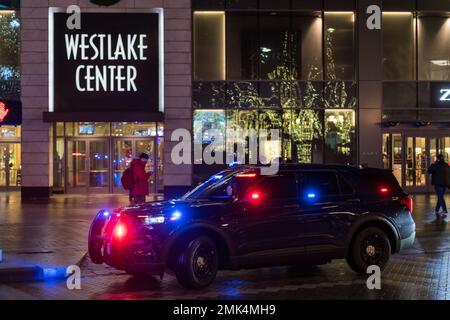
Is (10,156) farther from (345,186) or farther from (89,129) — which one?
(345,186)

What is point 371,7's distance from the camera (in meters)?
26.4

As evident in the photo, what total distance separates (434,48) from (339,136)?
5.53 m

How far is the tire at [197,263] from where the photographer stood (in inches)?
352

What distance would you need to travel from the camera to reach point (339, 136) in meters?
26.3

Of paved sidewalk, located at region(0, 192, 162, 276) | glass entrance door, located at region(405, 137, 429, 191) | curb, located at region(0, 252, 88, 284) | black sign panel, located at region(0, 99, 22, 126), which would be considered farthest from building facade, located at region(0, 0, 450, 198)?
curb, located at region(0, 252, 88, 284)

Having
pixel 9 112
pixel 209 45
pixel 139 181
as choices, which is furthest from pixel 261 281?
pixel 209 45

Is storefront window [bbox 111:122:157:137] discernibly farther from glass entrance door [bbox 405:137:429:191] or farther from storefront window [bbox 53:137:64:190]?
glass entrance door [bbox 405:137:429:191]

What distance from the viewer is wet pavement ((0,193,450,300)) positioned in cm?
880

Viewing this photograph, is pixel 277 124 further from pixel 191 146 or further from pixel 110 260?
pixel 110 260

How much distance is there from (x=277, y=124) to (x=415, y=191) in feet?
22.5

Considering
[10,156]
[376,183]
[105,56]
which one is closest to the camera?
[376,183]

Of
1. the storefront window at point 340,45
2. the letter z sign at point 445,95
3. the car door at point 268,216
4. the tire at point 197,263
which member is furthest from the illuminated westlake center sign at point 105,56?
the tire at point 197,263

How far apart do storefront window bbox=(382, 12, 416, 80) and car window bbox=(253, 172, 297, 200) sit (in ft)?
59.2
